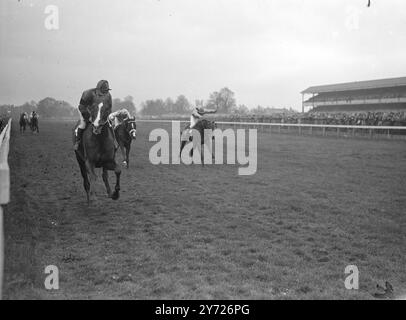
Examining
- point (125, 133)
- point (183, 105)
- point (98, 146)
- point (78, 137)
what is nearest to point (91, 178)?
point (98, 146)

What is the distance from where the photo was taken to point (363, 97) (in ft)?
143

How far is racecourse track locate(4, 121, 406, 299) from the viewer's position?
161 inches

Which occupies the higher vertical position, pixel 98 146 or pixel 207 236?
pixel 98 146

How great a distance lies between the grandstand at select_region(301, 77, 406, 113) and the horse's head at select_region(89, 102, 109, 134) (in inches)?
1397

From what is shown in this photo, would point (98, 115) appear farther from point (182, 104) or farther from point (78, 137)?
point (182, 104)

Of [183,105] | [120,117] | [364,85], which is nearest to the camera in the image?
[120,117]

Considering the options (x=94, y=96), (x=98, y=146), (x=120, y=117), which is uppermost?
(x=94, y=96)

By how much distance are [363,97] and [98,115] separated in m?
42.3

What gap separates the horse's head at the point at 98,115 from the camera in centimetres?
696

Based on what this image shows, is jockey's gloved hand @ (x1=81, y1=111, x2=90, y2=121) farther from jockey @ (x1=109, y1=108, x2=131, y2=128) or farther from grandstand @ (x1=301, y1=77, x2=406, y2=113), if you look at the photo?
grandstand @ (x1=301, y1=77, x2=406, y2=113)

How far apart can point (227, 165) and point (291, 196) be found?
5.30 meters

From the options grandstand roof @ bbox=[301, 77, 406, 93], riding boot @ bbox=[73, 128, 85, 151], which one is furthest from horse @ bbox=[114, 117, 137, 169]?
grandstand roof @ bbox=[301, 77, 406, 93]

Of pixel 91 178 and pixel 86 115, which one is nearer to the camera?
pixel 86 115
